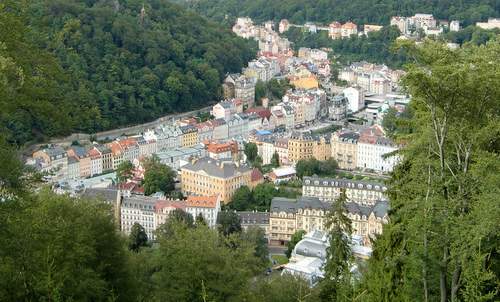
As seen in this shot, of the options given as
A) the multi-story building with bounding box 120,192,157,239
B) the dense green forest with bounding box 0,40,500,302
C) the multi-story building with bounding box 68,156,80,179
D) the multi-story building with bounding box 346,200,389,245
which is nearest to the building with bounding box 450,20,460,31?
the multi-story building with bounding box 68,156,80,179

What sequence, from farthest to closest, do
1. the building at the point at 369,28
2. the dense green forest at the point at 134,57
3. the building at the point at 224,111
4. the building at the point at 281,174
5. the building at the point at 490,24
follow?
1. the building at the point at 369,28
2. the building at the point at 490,24
3. the building at the point at 224,111
4. the dense green forest at the point at 134,57
5. the building at the point at 281,174

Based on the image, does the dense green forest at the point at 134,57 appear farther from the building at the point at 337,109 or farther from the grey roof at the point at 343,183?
the grey roof at the point at 343,183

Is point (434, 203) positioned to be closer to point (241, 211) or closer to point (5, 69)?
point (5, 69)

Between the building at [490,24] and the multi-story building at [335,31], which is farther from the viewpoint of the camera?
the multi-story building at [335,31]

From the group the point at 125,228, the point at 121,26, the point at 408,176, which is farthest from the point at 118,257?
the point at 121,26

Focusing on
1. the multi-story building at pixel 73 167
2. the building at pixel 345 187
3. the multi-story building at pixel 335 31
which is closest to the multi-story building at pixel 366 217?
the building at pixel 345 187

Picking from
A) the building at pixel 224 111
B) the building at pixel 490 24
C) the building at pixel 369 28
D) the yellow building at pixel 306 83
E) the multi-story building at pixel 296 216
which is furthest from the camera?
the building at pixel 369 28
